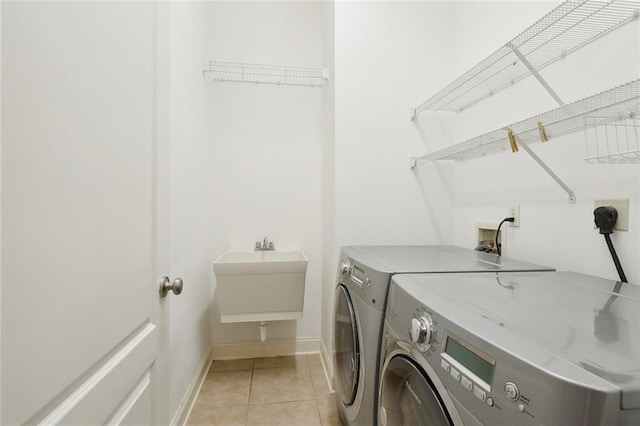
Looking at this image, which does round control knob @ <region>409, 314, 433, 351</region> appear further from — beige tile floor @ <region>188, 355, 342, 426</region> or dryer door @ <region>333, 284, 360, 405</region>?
beige tile floor @ <region>188, 355, 342, 426</region>

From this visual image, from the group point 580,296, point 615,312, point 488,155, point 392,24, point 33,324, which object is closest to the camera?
point 33,324

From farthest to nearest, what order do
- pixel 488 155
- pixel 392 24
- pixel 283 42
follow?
1. pixel 283 42
2. pixel 392 24
3. pixel 488 155

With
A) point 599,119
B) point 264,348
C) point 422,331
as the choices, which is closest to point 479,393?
point 422,331

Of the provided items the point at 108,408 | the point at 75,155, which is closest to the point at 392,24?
the point at 75,155

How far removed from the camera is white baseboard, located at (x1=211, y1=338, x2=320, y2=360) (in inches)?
86.4

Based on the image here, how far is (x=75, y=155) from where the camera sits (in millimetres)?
521

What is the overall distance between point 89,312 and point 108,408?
23cm

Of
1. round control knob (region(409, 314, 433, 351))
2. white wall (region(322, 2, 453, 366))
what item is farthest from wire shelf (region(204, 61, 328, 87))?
round control knob (region(409, 314, 433, 351))

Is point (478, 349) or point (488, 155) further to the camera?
point (488, 155)

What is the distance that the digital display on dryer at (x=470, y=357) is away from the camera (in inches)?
19.2

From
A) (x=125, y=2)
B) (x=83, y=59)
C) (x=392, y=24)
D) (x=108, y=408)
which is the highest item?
(x=392, y=24)

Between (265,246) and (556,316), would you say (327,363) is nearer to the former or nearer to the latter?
(265,246)

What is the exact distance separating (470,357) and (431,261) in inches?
27.5

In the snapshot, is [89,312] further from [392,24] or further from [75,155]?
[392,24]
